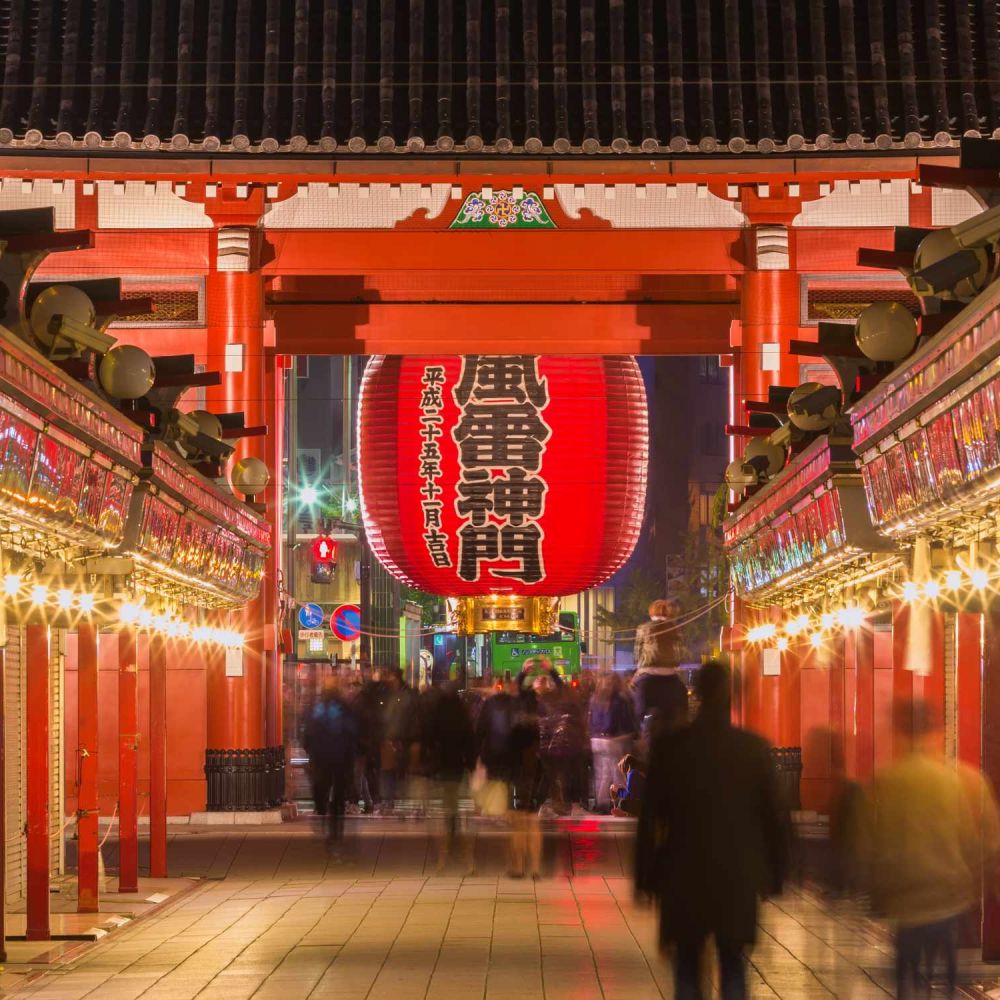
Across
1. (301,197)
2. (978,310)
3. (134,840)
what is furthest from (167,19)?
(978,310)

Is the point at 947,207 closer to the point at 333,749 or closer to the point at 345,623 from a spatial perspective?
the point at 333,749

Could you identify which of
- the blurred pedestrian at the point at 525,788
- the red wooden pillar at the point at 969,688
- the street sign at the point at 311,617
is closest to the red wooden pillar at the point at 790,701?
the blurred pedestrian at the point at 525,788

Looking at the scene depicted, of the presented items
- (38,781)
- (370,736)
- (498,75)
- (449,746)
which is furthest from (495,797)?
(498,75)

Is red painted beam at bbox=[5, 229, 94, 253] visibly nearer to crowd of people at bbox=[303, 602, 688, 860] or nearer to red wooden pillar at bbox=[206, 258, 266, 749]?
crowd of people at bbox=[303, 602, 688, 860]

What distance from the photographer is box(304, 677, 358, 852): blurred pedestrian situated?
651 inches

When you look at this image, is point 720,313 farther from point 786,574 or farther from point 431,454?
point 786,574

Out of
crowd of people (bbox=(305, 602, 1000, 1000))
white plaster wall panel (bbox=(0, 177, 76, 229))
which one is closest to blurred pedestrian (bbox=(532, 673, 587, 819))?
white plaster wall panel (bbox=(0, 177, 76, 229))

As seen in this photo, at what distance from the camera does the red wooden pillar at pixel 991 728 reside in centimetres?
991

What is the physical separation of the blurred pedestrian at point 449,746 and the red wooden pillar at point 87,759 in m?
3.98

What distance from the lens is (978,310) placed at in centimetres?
666

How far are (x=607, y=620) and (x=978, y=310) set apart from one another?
53368 millimetres

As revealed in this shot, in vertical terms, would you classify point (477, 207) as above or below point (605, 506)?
above

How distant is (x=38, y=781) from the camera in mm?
11391

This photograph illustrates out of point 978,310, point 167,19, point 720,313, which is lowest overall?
point 978,310
